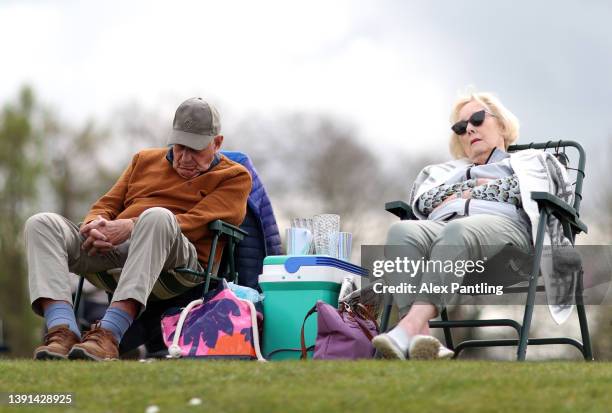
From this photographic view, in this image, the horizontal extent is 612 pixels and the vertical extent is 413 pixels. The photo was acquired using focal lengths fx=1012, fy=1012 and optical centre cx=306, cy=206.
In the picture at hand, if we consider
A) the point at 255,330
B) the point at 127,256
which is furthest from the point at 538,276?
the point at 127,256

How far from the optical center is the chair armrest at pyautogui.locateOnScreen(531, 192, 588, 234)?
181 inches

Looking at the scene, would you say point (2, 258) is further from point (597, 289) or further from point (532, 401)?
point (532, 401)

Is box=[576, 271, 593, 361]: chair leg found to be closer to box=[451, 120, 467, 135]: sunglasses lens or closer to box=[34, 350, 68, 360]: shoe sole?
box=[451, 120, 467, 135]: sunglasses lens

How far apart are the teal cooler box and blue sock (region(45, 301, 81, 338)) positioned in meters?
1.04

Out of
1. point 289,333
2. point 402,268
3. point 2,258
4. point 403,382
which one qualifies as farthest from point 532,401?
point 2,258

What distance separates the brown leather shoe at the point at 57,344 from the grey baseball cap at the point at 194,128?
3.83ft

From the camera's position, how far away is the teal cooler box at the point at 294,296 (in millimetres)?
5109

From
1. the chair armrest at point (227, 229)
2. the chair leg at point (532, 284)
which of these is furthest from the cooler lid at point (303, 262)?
the chair leg at point (532, 284)

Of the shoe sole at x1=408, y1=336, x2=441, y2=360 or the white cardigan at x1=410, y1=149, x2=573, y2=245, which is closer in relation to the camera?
the shoe sole at x1=408, y1=336, x2=441, y2=360

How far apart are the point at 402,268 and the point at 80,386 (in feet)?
5.42

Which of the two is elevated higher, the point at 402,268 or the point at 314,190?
the point at 314,190

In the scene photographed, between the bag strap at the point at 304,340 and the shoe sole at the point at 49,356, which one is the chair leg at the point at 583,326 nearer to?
the bag strap at the point at 304,340

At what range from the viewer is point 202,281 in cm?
523

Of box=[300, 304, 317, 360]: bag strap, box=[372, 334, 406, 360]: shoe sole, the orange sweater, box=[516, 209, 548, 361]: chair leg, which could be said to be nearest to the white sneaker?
box=[372, 334, 406, 360]: shoe sole
